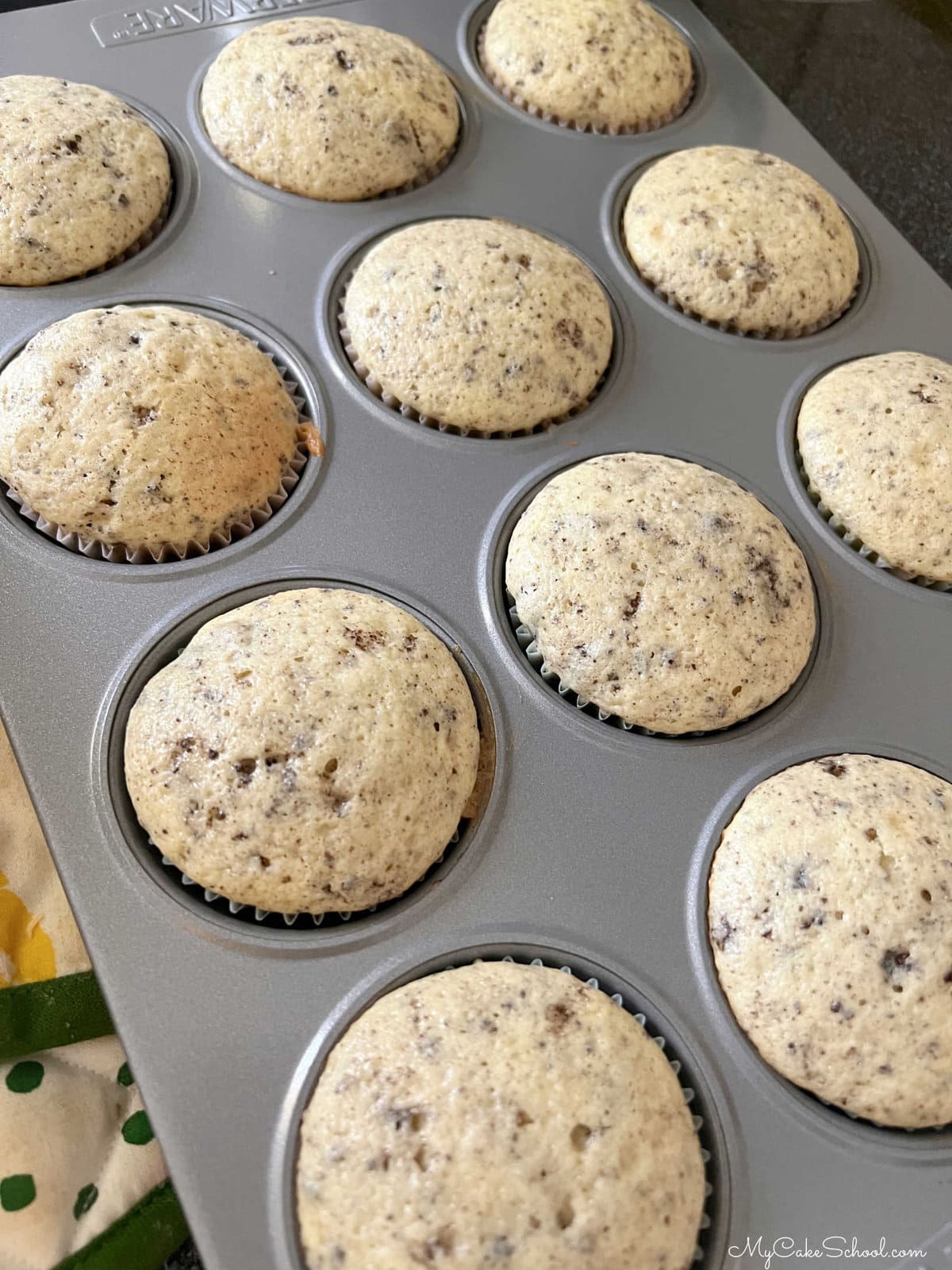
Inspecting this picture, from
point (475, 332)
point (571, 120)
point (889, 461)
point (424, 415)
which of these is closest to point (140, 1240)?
point (424, 415)

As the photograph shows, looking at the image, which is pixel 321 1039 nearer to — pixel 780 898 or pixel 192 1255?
pixel 192 1255

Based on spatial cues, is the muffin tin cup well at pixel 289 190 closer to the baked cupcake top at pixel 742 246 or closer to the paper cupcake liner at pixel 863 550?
the baked cupcake top at pixel 742 246

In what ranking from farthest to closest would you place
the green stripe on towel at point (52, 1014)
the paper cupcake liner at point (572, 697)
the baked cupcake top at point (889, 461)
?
the baked cupcake top at point (889, 461), the paper cupcake liner at point (572, 697), the green stripe on towel at point (52, 1014)

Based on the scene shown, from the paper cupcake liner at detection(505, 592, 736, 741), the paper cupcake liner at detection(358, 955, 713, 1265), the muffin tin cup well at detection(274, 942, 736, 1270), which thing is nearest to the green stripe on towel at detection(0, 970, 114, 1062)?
the muffin tin cup well at detection(274, 942, 736, 1270)

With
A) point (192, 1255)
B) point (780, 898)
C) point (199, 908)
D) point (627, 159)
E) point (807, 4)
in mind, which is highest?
point (807, 4)

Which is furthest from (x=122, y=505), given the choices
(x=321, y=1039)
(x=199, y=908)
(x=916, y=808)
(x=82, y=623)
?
(x=916, y=808)

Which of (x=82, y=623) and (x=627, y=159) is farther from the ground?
(x=627, y=159)
